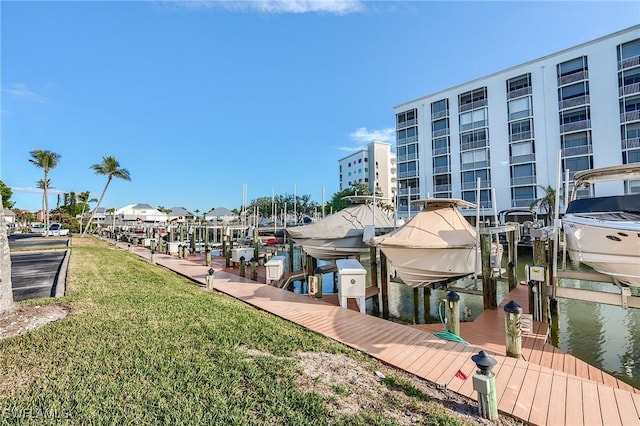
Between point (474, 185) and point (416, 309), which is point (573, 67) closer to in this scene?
point (474, 185)

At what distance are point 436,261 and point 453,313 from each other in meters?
2.76

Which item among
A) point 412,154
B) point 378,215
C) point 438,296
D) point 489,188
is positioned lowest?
point 438,296

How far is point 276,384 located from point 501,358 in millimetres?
3596

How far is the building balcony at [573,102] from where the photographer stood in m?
30.2

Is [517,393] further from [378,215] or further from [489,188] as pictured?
[489,188]

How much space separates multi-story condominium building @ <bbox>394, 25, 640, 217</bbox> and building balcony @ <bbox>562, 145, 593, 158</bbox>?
0.08m

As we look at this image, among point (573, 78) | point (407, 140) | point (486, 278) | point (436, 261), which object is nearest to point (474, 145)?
point (407, 140)

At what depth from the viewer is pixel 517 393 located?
12.3 feet

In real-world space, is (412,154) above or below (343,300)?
above

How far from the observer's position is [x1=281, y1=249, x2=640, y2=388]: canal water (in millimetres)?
6965

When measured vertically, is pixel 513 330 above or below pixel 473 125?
below

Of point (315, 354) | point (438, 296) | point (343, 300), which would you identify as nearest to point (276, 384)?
point (315, 354)

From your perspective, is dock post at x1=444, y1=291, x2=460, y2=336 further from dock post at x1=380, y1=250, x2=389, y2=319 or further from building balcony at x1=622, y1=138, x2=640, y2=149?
building balcony at x1=622, y1=138, x2=640, y2=149

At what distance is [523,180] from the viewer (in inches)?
1319
